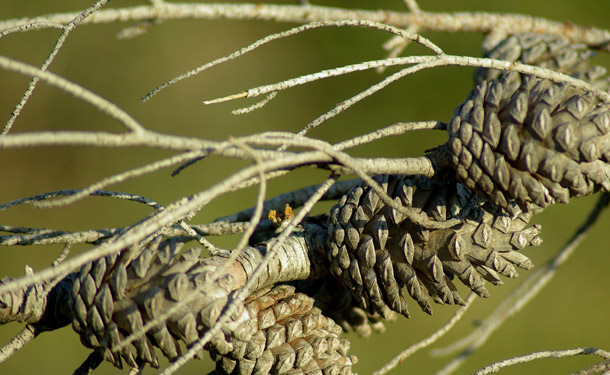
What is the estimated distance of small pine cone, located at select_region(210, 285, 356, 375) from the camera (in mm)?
544

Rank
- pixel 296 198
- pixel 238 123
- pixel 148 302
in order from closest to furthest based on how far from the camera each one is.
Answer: pixel 148 302 → pixel 296 198 → pixel 238 123

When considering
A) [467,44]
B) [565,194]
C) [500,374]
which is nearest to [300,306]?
[565,194]

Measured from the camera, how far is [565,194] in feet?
1.70

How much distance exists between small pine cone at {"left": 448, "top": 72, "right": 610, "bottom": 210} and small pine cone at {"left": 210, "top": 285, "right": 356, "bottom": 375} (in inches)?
8.6

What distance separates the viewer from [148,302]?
47 cm

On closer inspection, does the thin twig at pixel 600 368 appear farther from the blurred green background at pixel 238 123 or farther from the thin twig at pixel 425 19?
the blurred green background at pixel 238 123

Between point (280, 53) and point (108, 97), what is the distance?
75cm

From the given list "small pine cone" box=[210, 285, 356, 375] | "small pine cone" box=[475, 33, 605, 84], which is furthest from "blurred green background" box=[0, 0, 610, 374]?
"small pine cone" box=[210, 285, 356, 375]

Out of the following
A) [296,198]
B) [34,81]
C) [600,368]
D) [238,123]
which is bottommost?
[600,368]

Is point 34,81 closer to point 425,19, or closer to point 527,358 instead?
point 527,358

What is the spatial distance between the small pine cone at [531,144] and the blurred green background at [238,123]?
157 centimetres

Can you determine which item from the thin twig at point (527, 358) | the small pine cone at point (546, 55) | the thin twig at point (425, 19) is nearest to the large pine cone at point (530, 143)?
the thin twig at point (527, 358)

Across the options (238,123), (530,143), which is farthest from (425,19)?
(238,123)

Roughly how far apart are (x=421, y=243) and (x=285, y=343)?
17 cm
